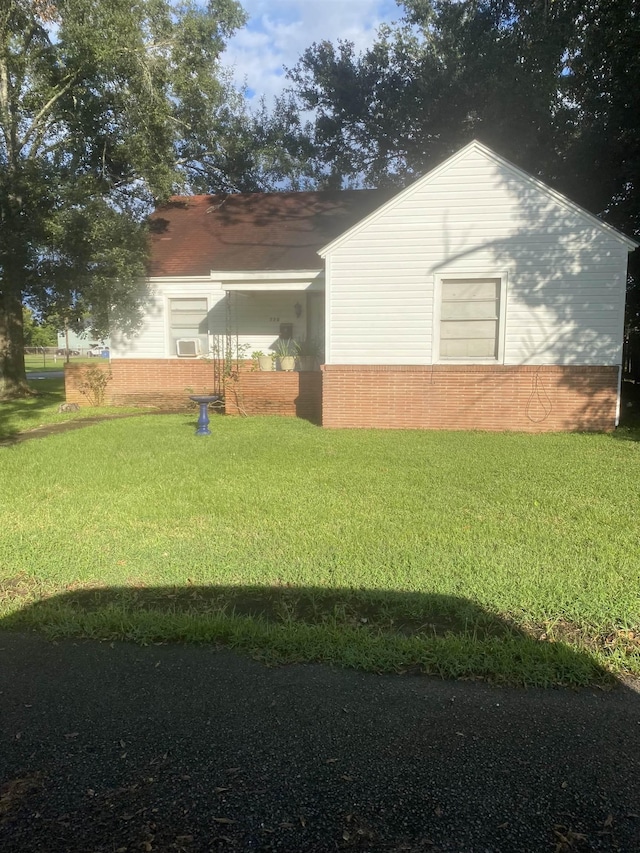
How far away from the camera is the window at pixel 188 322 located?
54.4 ft

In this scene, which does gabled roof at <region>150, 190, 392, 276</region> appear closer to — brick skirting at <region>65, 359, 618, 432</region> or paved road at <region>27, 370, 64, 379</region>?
brick skirting at <region>65, 359, 618, 432</region>

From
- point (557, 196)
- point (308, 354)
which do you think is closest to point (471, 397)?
point (557, 196)

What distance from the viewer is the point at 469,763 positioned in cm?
264

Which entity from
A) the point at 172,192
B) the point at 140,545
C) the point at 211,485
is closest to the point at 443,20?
the point at 172,192

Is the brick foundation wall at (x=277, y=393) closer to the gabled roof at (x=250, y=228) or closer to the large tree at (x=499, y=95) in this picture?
the gabled roof at (x=250, y=228)

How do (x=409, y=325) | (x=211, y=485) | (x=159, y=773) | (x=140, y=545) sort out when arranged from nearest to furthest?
(x=159, y=773) → (x=140, y=545) → (x=211, y=485) → (x=409, y=325)

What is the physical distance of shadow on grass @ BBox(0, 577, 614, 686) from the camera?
350cm

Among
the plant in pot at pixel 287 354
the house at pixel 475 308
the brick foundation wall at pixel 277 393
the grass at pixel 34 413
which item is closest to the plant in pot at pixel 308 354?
the plant in pot at pixel 287 354

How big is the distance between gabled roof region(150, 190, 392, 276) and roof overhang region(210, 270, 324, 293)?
411 millimetres

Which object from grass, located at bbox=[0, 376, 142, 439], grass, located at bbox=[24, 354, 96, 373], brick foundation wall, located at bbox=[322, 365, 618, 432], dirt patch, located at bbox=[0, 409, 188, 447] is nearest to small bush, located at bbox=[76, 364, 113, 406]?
grass, located at bbox=[0, 376, 142, 439]

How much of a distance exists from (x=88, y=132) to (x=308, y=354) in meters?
8.50

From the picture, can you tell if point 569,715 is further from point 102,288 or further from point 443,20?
point 443,20

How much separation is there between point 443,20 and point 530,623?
22.2 metres

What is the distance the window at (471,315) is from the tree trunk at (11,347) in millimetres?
12635
